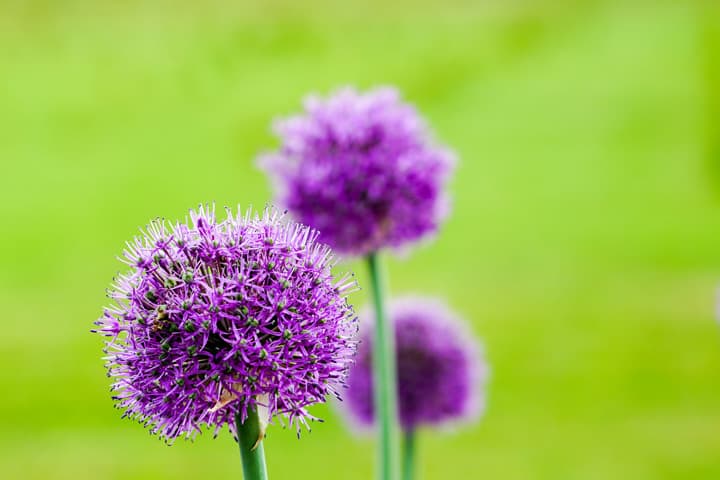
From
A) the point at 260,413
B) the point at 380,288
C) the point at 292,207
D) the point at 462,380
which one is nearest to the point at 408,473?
the point at 462,380

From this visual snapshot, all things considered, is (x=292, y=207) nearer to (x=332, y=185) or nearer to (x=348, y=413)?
(x=332, y=185)

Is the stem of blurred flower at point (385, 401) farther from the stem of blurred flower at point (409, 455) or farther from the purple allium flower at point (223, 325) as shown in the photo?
the purple allium flower at point (223, 325)

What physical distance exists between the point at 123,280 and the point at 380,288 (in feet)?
1.65

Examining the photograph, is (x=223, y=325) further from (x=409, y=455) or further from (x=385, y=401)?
(x=409, y=455)

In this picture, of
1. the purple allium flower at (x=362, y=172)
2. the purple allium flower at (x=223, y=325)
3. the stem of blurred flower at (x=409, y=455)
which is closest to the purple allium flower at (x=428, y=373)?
the stem of blurred flower at (x=409, y=455)

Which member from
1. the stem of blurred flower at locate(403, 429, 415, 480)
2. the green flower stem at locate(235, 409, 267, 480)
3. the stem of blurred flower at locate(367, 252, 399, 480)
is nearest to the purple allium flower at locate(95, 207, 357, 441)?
the green flower stem at locate(235, 409, 267, 480)

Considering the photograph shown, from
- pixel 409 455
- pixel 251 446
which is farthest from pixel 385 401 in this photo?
pixel 251 446

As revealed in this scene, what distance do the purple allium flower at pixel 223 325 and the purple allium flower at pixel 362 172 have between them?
0.47m

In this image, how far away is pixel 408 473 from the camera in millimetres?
1308

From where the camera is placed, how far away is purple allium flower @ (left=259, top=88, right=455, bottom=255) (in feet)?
3.90

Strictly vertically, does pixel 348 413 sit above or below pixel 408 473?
above

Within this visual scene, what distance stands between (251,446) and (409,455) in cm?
70

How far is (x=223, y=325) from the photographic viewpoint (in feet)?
2.22

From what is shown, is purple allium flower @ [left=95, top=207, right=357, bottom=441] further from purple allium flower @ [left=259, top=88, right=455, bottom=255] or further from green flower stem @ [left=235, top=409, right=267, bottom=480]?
purple allium flower @ [left=259, top=88, right=455, bottom=255]
